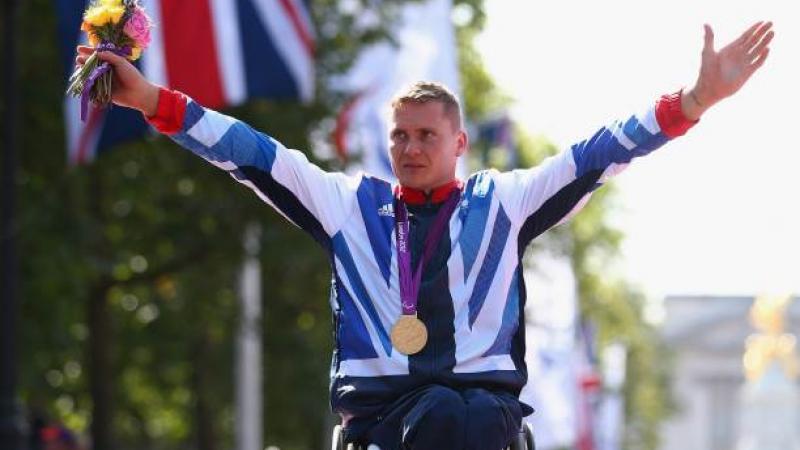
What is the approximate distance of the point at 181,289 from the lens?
30719 mm

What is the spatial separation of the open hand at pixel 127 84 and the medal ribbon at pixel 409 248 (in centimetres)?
86

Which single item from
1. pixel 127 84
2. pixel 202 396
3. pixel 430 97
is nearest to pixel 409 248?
pixel 430 97

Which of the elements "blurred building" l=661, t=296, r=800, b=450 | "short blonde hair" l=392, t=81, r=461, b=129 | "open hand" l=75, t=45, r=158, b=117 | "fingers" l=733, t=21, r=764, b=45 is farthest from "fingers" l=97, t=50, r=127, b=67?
"blurred building" l=661, t=296, r=800, b=450

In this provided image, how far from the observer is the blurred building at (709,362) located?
130125 mm

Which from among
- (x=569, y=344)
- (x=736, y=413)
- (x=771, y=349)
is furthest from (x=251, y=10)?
(x=736, y=413)

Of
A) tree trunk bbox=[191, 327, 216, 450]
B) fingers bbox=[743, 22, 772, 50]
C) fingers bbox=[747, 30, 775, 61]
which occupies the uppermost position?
fingers bbox=[743, 22, 772, 50]

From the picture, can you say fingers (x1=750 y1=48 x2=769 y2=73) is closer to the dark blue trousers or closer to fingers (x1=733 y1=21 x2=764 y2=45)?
fingers (x1=733 y1=21 x2=764 y2=45)

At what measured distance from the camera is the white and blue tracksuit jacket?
20.5ft

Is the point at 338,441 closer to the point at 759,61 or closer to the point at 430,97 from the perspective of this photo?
the point at 430,97

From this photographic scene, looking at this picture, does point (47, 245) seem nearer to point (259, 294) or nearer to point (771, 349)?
point (259, 294)

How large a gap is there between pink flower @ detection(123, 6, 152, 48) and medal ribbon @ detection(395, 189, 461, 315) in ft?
3.11

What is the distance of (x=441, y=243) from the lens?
20.8ft

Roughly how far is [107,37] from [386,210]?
3.34ft

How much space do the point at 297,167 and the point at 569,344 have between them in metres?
36.1
